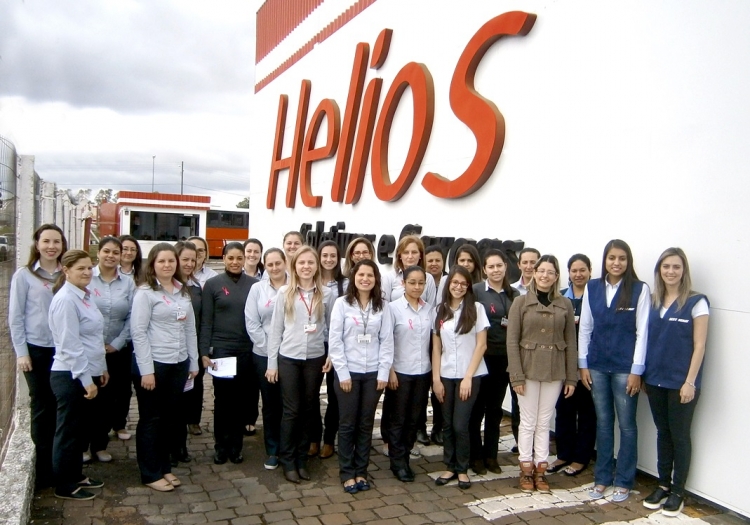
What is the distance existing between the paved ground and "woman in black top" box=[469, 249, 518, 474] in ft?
0.64

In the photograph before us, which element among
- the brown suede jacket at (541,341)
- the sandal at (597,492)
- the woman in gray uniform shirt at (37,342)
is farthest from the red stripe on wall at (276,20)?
the sandal at (597,492)

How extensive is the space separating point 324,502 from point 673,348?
8.12ft

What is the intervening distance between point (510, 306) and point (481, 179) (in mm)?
2068

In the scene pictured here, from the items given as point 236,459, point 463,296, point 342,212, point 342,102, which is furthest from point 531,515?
point 342,102

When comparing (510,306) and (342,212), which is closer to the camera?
(510,306)

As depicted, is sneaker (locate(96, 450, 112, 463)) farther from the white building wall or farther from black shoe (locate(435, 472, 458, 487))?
the white building wall

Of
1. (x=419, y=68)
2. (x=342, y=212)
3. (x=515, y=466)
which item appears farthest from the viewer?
(x=342, y=212)

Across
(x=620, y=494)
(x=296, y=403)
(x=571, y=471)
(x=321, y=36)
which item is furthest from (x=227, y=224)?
(x=620, y=494)

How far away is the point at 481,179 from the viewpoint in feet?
20.4

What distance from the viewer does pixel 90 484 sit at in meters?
4.10

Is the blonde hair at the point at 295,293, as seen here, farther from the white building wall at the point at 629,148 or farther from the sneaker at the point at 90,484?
the white building wall at the point at 629,148

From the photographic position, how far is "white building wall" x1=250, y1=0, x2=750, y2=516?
393 centimetres

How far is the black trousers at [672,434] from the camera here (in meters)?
3.95

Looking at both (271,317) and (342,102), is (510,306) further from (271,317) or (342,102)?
(342,102)
